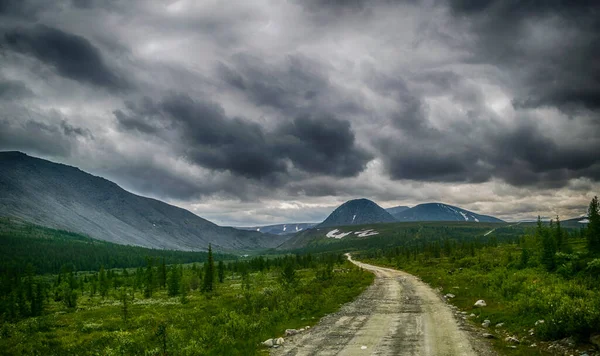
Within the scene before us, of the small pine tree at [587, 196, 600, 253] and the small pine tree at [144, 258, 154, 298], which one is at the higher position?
the small pine tree at [587, 196, 600, 253]

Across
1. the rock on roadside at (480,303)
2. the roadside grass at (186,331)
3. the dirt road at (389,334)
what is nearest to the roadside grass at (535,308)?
the rock on roadside at (480,303)

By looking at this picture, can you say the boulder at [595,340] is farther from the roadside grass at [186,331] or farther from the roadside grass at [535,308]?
the roadside grass at [186,331]

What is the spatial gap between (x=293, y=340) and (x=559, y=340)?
13.3 metres

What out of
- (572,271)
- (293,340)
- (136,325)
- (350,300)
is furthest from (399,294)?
(136,325)

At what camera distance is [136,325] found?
38.1 metres

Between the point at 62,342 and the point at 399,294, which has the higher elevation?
the point at 399,294

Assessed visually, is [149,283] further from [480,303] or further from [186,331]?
[480,303]

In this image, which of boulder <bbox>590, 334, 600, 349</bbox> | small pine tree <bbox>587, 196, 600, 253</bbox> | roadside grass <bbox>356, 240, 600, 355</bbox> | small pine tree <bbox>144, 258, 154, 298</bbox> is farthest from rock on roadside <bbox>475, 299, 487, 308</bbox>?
small pine tree <bbox>144, 258, 154, 298</bbox>

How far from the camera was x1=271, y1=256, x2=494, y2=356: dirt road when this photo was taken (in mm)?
16438

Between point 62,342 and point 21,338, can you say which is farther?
point 21,338

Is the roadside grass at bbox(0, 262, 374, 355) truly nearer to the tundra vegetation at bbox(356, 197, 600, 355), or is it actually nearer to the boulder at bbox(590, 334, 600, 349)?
the tundra vegetation at bbox(356, 197, 600, 355)

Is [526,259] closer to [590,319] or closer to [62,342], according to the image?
[590,319]

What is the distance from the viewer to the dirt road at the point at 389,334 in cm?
1644

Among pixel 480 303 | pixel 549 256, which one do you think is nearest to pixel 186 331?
pixel 480 303
